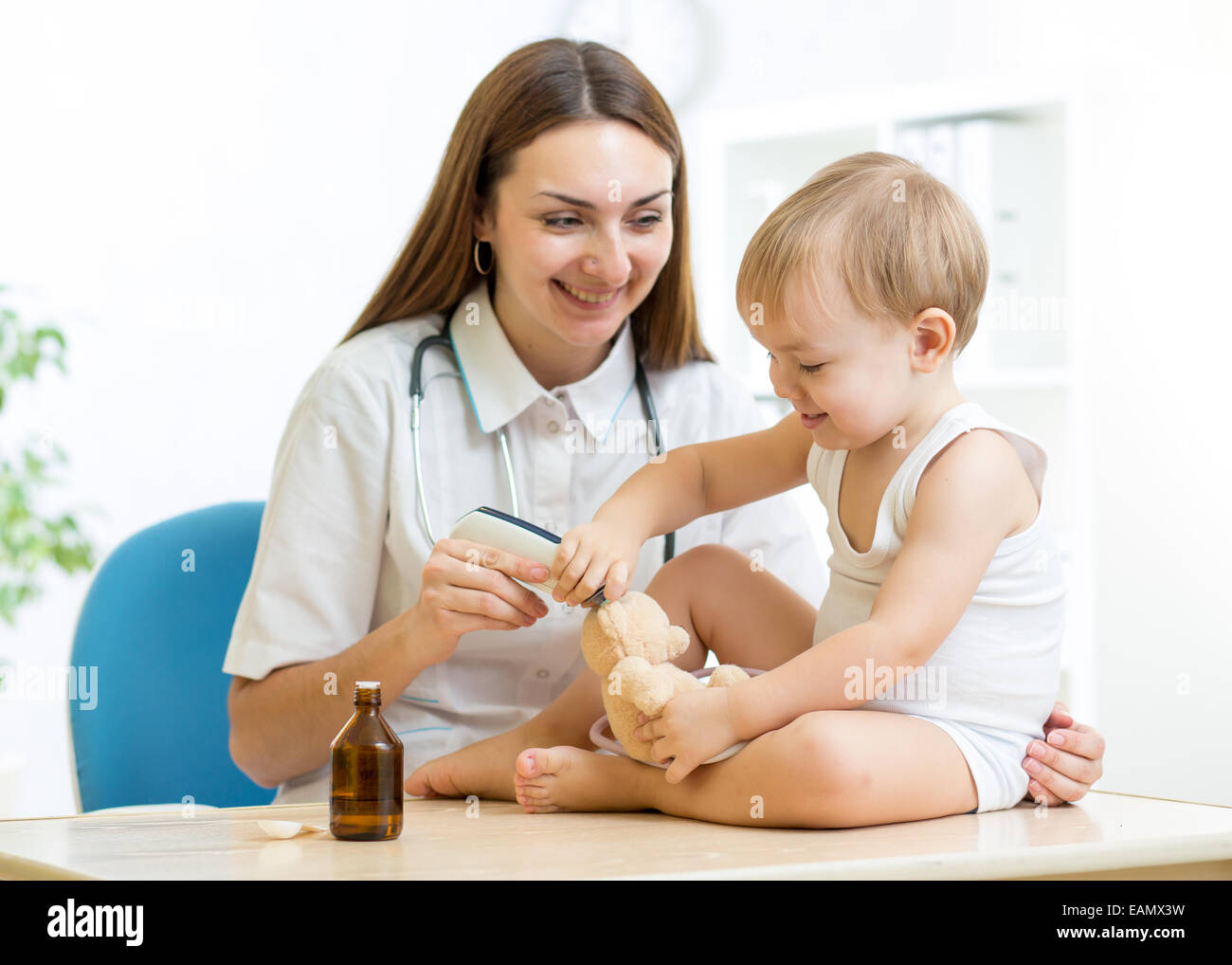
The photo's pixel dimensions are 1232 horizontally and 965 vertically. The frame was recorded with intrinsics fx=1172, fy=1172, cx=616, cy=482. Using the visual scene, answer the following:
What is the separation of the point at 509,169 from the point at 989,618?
763mm

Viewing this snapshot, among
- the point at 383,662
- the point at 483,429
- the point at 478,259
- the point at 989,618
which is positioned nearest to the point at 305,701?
the point at 383,662

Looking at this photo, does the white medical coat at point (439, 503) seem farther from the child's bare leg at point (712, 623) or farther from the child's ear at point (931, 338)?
the child's ear at point (931, 338)

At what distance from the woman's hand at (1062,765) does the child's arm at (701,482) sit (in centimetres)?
37

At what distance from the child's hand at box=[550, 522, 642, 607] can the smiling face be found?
443 mm

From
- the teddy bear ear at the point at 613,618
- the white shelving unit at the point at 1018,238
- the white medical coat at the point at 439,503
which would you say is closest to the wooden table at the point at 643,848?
the teddy bear ear at the point at 613,618

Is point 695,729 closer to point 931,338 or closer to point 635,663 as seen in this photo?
point 635,663

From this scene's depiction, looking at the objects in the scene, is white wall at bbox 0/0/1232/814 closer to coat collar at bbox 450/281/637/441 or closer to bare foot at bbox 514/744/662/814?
coat collar at bbox 450/281/637/441

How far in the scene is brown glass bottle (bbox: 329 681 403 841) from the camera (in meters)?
0.84

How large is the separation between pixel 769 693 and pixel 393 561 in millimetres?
632

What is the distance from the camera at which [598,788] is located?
992 millimetres

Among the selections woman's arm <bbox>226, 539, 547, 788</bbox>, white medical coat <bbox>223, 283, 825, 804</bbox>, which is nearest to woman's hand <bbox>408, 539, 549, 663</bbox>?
woman's arm <bbox>226, 539, 547, 788</bbox>

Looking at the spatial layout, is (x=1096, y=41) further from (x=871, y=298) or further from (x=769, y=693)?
(x=769, y=693)

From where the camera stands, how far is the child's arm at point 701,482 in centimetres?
112

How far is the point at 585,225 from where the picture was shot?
1.36 m
